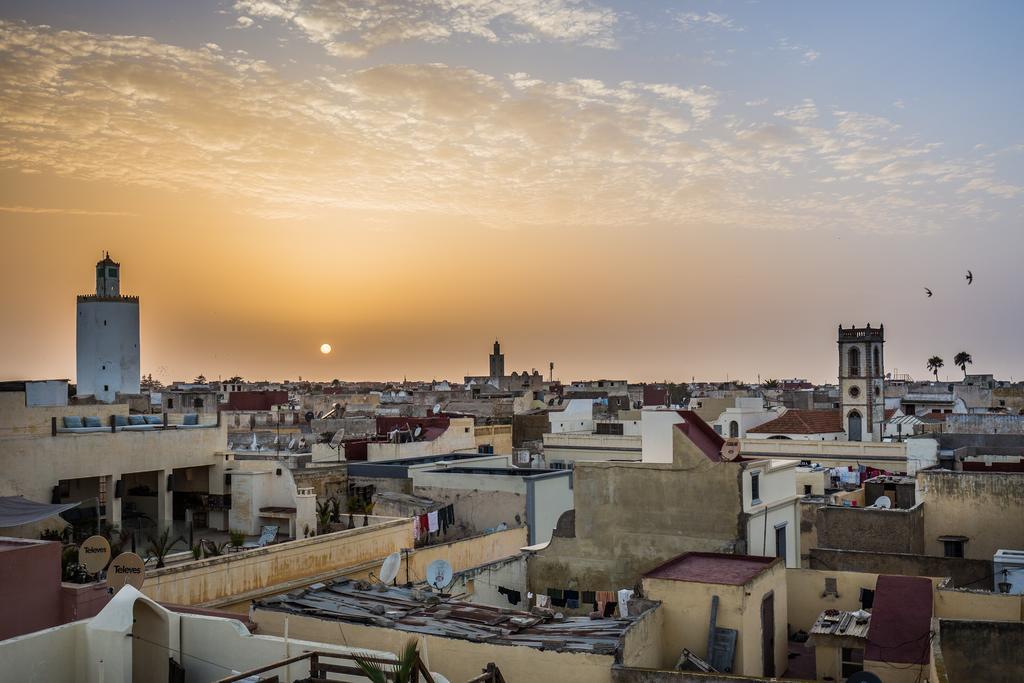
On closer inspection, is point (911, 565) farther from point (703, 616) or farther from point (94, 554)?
point (94, 554)

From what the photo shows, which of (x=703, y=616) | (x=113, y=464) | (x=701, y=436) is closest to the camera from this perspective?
(x=703, y=616)

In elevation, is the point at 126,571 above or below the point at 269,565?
above

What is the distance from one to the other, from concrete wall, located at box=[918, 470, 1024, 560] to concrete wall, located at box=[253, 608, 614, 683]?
52.2 ft

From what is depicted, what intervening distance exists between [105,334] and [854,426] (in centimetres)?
5254

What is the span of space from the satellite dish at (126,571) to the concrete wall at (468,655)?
2464 mm

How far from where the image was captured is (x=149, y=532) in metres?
28.2

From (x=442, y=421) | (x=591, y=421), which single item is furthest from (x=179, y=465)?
(x=591, y=421)

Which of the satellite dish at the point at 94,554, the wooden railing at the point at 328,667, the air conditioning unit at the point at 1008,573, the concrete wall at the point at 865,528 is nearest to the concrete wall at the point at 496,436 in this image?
the concrete wall at the point at 865,528

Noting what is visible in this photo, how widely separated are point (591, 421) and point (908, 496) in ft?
109

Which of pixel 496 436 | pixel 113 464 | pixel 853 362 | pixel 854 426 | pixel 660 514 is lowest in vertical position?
pixel 854 426

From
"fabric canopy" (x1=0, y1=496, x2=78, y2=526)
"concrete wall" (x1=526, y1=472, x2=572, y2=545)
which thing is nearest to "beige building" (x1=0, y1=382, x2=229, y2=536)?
"fabric canopy" (x1=0, y1=496, x2=78, y2=526)

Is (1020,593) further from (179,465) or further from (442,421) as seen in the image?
(442,421)

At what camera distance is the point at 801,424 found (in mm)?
58844

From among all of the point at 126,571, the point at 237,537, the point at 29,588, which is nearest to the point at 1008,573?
the point at 126,571
